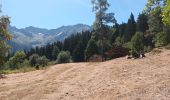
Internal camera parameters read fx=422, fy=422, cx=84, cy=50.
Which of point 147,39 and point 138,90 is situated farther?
point 147,39

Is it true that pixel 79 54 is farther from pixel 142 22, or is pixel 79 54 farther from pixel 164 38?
pixel 164 38

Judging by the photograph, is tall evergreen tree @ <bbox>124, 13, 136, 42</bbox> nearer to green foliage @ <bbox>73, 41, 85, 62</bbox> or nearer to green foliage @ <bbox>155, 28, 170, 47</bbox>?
green foliage @ <bbox>73, 41, 85, 62</bbox>

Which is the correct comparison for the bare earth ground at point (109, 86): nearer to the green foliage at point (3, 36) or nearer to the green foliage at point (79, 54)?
the green foliage at point (3, 36)

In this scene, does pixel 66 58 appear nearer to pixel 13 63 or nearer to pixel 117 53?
pixel 13 63

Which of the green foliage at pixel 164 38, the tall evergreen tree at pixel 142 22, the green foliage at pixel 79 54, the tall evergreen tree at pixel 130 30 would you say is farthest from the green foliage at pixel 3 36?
the green foliage at pixel 79 54

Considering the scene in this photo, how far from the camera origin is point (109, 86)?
24.2 m

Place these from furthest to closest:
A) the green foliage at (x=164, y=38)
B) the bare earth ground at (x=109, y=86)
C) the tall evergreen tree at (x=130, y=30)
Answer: the tall evergreen tree at (x=130, y=30) → the green foliage at (x=164, y=38) → the bare earth ground at (x=109, y=86)

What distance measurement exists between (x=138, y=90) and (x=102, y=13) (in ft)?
209

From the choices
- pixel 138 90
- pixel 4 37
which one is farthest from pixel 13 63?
pixel 138 90

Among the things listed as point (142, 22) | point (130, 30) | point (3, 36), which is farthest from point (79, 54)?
point (3, 36)

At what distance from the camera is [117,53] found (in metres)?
57.1

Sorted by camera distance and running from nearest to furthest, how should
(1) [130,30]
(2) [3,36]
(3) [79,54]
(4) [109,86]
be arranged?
(4) [109,86] → (2) [3,36] → (1) [130,30] → (3) [79,54]

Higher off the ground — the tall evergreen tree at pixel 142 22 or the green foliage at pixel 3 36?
the tall evergreen tree at pixel 142 22

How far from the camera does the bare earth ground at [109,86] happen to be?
846 inches
